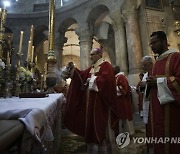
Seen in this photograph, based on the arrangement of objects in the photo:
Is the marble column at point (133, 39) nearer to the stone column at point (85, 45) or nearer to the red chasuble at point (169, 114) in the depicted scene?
the stone column at point (85, 45)

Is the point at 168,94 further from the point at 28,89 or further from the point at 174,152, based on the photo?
the point at 28,89

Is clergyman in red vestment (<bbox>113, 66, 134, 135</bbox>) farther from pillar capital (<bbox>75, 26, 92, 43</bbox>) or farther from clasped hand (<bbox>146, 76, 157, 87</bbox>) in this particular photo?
pillar capital (<bbox>75, 26, 92, 43</bbox>)

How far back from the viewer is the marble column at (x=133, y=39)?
8867mm

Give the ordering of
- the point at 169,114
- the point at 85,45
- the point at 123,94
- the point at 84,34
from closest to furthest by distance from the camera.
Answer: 1. the point at 169,114
2. the point at 123,94
3. the point at 85,45
4. the point at 84,34

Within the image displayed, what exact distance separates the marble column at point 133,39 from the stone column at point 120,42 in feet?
1.81

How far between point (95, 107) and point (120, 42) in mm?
7482

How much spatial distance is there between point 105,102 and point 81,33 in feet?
32.4

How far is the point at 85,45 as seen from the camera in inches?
485

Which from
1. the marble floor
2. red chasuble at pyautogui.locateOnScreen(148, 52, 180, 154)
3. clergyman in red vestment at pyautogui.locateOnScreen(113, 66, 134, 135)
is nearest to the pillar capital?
clergyman in red vestment at pyautogui.locateOnScreen(113, 66, 134, 135)

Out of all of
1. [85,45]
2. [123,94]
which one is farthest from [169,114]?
[85,45]

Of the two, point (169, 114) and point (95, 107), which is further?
point (95, 107)

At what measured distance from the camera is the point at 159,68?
8.47ft

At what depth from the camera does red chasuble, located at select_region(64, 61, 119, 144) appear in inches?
124

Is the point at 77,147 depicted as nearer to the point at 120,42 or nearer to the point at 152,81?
the point at 152,81
